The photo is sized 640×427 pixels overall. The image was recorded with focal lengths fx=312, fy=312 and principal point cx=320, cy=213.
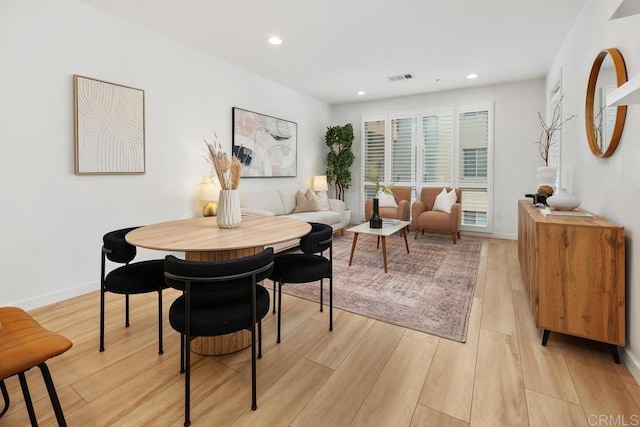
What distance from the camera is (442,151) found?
585 cm

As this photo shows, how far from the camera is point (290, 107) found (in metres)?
5.63

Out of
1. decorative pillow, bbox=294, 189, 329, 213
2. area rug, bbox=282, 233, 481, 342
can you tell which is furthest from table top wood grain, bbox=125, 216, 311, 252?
decorative pillow, bbox=294, 189, 329, 213

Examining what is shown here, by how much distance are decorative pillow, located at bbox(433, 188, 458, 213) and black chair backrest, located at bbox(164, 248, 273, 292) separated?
14.7 feet

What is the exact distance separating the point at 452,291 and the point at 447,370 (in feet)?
4.40

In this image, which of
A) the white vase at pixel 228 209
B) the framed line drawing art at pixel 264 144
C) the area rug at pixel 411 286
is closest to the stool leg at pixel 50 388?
the white vase at pixel 228 209

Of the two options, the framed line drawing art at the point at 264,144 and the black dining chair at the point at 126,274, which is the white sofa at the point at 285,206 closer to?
the framed line drawing art at the point at 264,144

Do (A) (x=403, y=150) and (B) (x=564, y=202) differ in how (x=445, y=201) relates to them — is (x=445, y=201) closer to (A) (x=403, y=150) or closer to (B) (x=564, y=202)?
(A) (x=403, y=150)

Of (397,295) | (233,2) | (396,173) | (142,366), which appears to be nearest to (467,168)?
(396,173)

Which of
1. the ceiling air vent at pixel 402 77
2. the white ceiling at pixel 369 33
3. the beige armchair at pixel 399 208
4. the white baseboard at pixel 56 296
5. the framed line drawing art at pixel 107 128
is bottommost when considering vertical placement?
the white baseboard at pixel 56 296

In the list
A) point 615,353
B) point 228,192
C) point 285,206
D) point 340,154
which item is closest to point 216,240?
point 228,192

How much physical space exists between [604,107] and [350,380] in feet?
8.26

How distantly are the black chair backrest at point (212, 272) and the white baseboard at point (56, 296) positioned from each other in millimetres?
2073

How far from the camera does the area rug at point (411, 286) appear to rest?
2.44m

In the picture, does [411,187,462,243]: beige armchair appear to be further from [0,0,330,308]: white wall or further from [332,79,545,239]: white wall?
[0,0,330,308]: white wall
